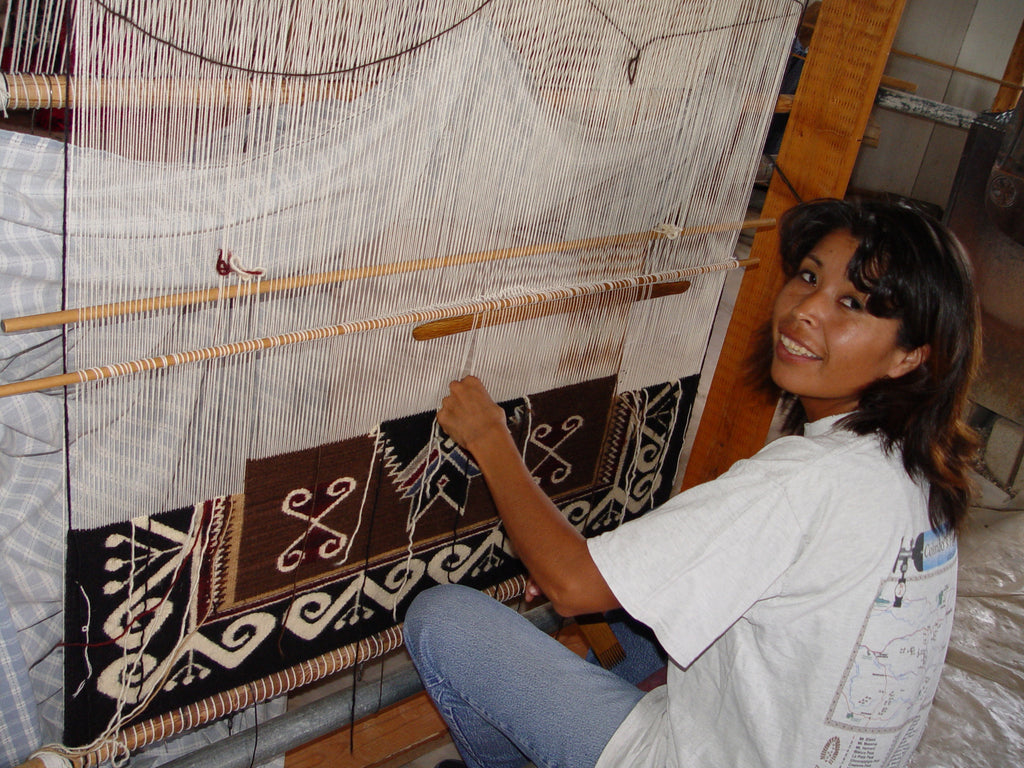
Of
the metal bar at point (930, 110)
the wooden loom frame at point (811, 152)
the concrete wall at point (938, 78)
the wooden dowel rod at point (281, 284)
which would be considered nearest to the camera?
the wooden dowel rod at point (281, 284)

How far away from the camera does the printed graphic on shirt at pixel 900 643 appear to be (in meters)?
1.16

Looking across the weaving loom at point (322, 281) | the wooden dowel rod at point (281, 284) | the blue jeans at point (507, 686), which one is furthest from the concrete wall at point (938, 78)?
the blue jeans at point (507, 686)

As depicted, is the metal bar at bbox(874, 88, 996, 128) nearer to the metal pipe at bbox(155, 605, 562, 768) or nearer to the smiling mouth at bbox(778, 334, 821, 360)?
the smiling mouth at bbox(778, 334, 821, 360)

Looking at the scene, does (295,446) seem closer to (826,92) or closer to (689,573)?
(689,573)

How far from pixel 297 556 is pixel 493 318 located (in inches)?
19.5

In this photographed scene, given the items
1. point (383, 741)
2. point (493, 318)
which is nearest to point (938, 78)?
point (493, 318)

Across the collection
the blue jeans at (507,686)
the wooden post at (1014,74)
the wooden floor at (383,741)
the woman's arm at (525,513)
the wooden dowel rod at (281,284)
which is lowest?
the wooden floor at (383,741)

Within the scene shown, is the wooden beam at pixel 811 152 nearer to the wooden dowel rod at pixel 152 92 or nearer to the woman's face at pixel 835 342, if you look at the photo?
the woman's face at pixel 835 342

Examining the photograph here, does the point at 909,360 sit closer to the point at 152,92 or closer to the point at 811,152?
the point at 811,152

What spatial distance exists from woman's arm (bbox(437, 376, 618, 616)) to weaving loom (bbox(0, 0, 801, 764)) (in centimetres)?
6

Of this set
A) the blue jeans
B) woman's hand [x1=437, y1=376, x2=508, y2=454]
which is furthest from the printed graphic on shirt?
woman's hand [x1=437, y1=376, x2=508, y2=454]

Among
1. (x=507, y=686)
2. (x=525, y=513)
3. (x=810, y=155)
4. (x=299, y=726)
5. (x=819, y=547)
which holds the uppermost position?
(x=810, y=155)

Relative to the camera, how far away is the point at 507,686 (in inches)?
57.9

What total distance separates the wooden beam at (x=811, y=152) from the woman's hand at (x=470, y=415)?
0.63 m
